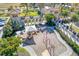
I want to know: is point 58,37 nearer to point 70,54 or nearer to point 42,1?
point 70,54

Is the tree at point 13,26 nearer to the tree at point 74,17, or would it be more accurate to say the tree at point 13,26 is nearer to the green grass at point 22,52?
the green grass at point 22,52

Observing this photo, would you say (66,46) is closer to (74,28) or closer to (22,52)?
(74,28)

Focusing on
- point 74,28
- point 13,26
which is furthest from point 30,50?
point 74,28

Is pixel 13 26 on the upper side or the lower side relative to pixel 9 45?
upper

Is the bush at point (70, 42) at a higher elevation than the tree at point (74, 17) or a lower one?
lower

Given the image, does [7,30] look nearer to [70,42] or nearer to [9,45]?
[9,45]

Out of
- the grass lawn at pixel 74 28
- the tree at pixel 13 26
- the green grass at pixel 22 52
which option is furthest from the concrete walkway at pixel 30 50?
the grass lawn at pixel 74 28

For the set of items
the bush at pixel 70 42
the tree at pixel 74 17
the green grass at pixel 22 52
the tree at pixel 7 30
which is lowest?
the green grass at pixel 22 52

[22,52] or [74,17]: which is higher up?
[74,17]

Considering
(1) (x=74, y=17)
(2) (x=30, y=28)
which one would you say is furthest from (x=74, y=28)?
(2) (x=30, y=28)
